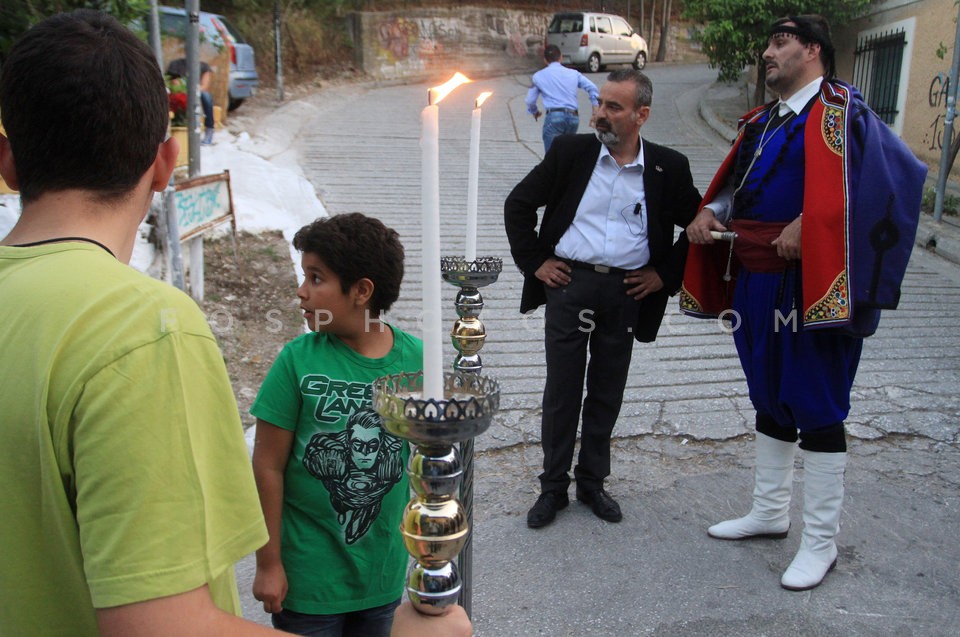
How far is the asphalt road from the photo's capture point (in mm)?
3172

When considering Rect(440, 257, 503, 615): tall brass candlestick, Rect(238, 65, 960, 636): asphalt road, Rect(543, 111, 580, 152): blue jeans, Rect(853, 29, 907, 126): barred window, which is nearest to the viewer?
Rect(440, 257, 503, 615): tall brass candlestick

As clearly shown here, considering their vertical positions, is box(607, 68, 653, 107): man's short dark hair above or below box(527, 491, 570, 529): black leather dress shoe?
above

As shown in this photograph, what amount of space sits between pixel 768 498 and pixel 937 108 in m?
10.2

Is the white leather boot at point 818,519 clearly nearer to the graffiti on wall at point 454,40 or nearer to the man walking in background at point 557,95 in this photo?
the man walking in background at point 557,95

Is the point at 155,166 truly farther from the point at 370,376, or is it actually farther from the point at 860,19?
the point at 860,19

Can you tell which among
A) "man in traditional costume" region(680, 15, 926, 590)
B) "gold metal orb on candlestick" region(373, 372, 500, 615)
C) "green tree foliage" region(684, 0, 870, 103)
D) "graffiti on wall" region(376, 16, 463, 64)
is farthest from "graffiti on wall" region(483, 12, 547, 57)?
"gold metal orb on candlestick" region(373, 372, 500, 615)

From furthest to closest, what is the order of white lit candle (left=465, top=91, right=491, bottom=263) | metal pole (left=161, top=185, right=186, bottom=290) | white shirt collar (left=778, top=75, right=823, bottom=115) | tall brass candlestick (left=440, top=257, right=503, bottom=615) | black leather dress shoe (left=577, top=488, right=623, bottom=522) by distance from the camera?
1. metal pole (left=161, top=185, right=186, bottom=290)
2. black leather dress shoe (left=577, top=488, right=623, bottom=522)
3. white shirt collar (left=778, top=75, right=823, bottom=115)
4. white lit candle (left=465, top=91, right=491, bottom=263)
5. tall brass candlestick (left=440, top=257, right=503, bottom=615)

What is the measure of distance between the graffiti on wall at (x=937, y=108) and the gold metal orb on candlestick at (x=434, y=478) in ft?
40.6

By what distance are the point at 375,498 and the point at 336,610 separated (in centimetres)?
29

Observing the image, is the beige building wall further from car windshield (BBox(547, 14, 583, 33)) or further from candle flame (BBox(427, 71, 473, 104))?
car windshield (BBox(547, 14, 583, 33))

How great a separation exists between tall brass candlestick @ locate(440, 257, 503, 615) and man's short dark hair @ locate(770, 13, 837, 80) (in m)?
1.95

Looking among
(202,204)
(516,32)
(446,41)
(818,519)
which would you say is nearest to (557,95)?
(202,204)

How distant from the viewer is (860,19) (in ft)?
47.4

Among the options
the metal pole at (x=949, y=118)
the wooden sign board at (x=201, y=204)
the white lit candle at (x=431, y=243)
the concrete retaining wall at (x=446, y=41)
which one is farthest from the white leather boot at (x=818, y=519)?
the concrete retaining wall at (x=446, y=41)
